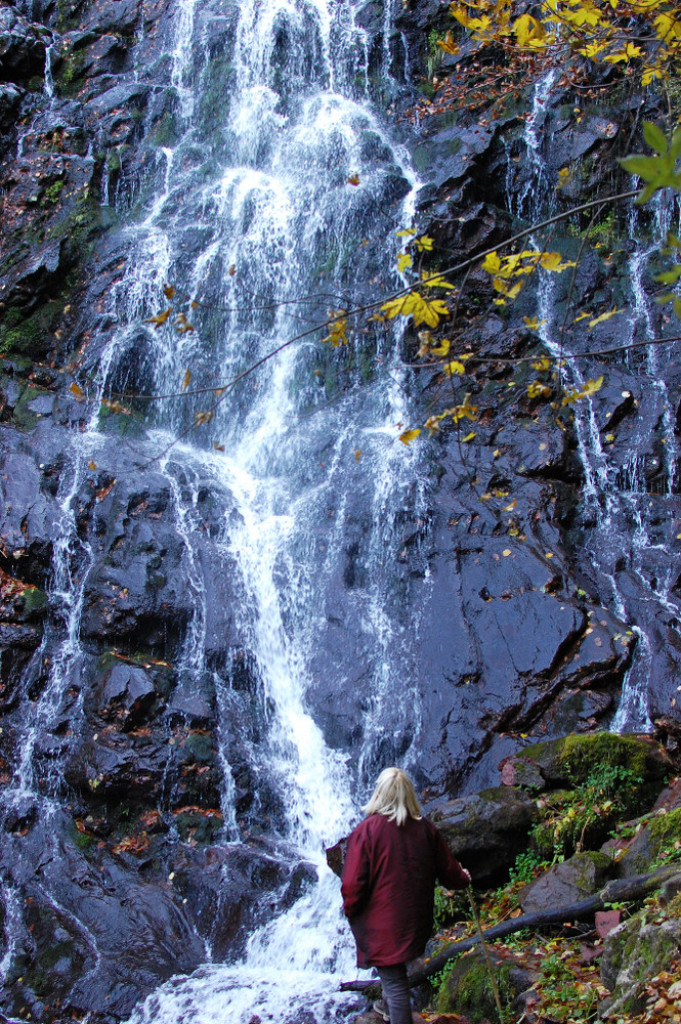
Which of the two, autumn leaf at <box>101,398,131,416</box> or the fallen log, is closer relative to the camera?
the fallen log

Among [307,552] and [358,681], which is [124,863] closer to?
[358,681]

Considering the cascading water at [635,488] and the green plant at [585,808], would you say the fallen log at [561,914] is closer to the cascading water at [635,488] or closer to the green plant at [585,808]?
the green plant at [585,808]

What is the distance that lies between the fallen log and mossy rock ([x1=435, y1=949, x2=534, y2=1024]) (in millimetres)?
204

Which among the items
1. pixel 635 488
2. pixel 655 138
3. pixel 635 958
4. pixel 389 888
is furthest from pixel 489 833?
pixel 655 138

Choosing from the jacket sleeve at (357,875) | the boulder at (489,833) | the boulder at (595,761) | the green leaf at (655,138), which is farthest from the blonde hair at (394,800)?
the boulder at (595,761)

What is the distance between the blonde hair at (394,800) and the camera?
3.99 m

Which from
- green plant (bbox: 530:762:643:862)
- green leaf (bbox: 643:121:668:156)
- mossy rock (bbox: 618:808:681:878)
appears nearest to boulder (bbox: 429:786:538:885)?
green plant (bbox: 530:762:643:862)

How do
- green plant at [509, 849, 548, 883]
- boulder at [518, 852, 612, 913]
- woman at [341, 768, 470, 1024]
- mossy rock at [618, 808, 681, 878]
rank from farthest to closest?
green plant at [509, 849, 548, 883] → boulder at [518, 852, 612, 913] → mossy rock at [618, 808, 681, 878] → woman at [341, 768, 470, 1024]

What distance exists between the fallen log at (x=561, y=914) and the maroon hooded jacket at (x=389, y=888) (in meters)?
1.44

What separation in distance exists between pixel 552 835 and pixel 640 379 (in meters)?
6.99

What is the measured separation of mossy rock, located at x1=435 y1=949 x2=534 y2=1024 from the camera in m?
4.68

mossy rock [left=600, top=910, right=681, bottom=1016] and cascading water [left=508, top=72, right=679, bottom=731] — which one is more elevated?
cascading water [left=508, top=72, right=679, bottom=731]

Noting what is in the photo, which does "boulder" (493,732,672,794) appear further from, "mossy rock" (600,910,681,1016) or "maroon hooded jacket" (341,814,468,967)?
"maroon hooded jacket" (341,814,468,967)

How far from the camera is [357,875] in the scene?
3.98 meters
